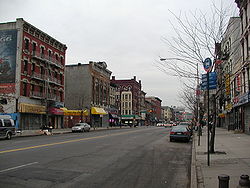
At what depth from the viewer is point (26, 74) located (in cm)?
3891

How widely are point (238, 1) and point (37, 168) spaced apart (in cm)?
2794

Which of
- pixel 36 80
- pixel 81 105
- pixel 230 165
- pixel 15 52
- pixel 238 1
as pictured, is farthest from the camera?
pixel 81 105

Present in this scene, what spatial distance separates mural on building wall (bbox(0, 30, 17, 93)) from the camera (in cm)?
3781

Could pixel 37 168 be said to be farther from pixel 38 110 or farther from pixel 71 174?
pixel 38 110

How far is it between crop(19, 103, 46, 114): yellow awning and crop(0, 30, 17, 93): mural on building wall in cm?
287

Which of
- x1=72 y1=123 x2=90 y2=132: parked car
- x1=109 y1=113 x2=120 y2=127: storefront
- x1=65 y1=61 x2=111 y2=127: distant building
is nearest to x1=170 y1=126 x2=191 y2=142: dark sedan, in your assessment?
x1=72 y1=123 x2=90 y2=132: parked car

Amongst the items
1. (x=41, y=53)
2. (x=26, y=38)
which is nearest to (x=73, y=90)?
(x=41, y=53)

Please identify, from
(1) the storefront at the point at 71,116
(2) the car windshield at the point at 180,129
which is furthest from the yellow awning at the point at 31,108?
(2) the car windshield at the point at 180,129

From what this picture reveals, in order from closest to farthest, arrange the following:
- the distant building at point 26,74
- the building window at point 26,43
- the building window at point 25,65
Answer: the distant building at point 26,74
the building window at point 25,65
the building window at point 26,43

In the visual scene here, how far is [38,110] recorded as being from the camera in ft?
132

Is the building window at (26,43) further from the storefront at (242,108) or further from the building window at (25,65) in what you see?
the storefront at (242,108)

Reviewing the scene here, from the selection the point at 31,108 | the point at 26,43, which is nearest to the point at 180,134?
the point at 31,108

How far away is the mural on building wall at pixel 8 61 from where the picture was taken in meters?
37.8

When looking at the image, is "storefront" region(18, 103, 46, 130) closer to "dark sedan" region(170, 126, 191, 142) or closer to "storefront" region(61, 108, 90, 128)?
"storefront" region(61, 108, 90, 128)
